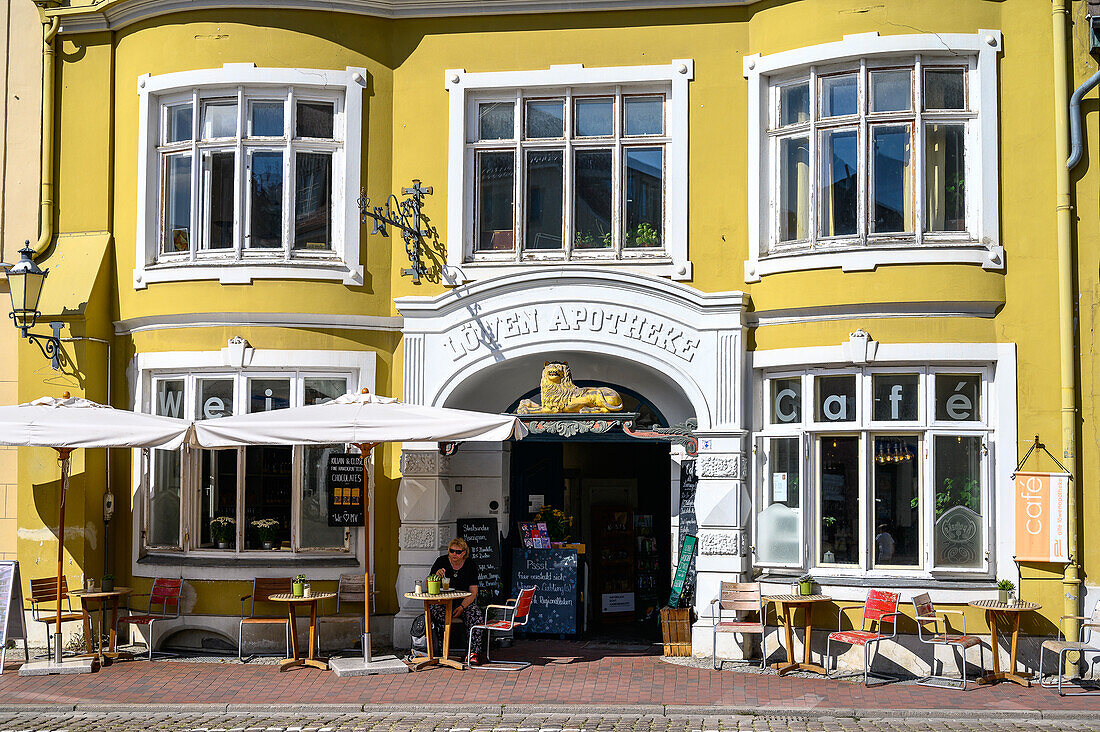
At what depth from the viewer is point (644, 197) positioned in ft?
46.8

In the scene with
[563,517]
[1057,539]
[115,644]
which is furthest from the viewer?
[563,517]

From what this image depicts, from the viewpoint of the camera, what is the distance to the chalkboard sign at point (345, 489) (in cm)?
1408

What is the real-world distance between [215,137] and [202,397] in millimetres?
2918

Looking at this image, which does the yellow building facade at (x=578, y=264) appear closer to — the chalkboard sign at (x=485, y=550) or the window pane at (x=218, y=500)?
the window pane at (x=218, y=500)

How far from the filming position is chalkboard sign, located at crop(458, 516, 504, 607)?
48.0 ft

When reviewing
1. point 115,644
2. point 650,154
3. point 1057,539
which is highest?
point 650,154

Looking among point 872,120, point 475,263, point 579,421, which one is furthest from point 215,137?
point 872,120

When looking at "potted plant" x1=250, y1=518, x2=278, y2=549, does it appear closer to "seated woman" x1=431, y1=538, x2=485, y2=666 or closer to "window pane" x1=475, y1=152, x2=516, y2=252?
→ "seated woman" x1=431, y1=538, x2=485, y2=666

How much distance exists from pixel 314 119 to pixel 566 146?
112 inches

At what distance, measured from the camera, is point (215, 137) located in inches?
568

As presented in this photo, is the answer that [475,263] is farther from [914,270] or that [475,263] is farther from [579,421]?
[914,270]

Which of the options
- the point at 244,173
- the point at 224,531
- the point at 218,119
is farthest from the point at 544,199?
the point at 224,531

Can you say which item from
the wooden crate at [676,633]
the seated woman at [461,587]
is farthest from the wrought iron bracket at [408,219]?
the wooden crate at [676,633]

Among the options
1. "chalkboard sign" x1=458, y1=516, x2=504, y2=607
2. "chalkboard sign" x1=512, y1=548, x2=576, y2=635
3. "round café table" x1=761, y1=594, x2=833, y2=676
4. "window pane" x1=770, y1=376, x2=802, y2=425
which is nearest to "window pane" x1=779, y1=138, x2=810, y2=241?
"window pane" x1=770, y1=376, x2=802, y2=425
